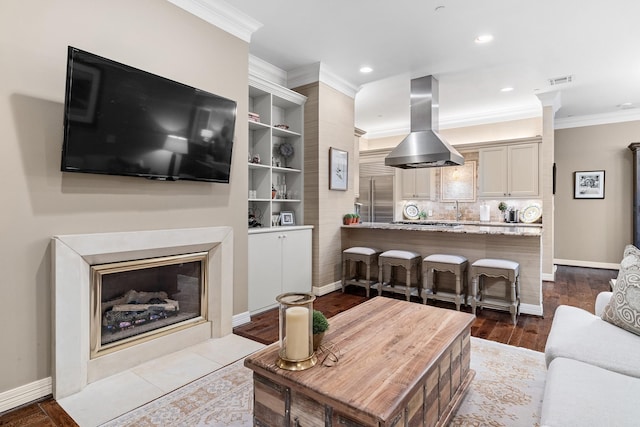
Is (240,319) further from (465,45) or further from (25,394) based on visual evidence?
(465,45)

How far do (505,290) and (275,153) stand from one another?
10.8 ft

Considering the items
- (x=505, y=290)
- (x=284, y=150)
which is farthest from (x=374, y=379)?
(x=284, y=150)

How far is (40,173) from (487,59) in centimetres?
460

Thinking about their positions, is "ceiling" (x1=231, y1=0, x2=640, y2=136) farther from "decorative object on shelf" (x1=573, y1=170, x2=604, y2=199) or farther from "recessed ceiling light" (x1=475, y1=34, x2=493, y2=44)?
"decorative object on shelf" (x1=573, y1=170, x2=604, y2=199)

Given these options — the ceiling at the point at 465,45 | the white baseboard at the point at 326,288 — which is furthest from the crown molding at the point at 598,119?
the white baseboard at the point at 326,288

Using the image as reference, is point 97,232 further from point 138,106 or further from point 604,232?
point 604,232

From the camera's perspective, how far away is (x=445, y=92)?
212 inches

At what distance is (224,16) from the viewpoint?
10.2ft

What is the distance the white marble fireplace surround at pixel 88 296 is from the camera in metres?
2.11

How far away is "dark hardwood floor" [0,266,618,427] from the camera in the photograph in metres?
1.94

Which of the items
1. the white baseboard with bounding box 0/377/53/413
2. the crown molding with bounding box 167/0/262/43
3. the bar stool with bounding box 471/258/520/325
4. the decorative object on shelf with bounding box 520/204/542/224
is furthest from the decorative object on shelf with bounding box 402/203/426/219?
the white baseboard with bounding box 0/377/53/413

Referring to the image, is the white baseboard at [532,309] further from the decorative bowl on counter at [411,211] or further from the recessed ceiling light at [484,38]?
the decorative bowl on counter at [411,211]

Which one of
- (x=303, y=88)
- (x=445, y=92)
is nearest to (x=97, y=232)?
(x=303, y=88)

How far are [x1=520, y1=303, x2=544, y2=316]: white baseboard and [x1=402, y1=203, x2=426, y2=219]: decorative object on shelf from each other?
366 cm
